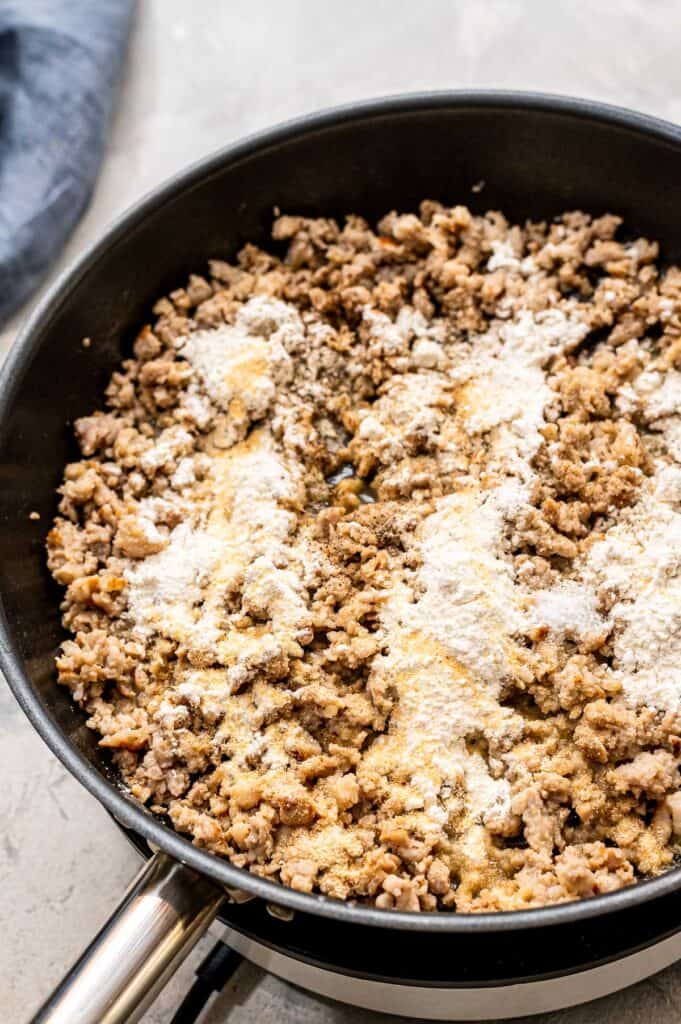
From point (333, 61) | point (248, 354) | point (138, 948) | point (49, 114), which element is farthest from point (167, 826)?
point (333, 61)

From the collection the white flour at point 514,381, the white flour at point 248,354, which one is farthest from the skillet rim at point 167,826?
the white flour at point 514,381

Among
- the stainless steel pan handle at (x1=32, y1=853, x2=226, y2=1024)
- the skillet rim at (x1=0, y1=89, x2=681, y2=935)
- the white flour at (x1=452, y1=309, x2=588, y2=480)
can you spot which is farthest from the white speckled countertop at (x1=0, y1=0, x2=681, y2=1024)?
the stainless steel pan handle at (x1=32, y1=853, x2=226, y2=1024)

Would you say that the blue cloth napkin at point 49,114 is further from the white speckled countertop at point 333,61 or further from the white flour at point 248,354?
the white flour at point 248,354

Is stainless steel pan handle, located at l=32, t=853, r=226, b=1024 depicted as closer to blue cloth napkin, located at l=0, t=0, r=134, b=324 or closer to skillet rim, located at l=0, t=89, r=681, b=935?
skillet rim, located at l=0, t=89, r=681, b=935

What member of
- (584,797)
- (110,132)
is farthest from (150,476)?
(110,132)

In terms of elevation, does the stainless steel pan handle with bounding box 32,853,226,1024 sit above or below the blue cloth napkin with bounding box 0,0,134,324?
below

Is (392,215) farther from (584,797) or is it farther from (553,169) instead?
(584,797)
